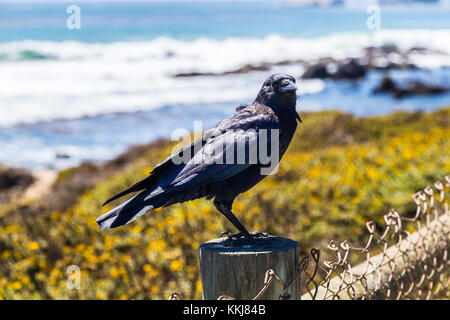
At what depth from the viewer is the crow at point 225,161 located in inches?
84.0

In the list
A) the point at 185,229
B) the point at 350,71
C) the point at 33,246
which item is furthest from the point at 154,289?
the point at 350,71

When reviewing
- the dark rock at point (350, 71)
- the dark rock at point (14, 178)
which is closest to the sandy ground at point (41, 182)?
the dark rock at point (14, 178)

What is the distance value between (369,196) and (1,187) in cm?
1264

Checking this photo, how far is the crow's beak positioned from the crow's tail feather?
690 millimetres

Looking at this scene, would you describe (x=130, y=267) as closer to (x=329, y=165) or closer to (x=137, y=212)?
(x=137, y=212)

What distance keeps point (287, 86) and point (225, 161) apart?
1.43 feet

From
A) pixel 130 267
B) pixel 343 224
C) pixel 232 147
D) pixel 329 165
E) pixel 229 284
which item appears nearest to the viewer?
pixel 229 284

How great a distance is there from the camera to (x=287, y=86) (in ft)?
7.34

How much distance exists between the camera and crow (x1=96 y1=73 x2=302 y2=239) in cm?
213

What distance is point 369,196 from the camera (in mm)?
5316

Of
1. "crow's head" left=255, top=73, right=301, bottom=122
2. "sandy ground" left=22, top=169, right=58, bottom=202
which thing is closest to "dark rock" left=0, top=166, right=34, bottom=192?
→ "sandy ground" left=22, top=169, right=58, bottom=202
